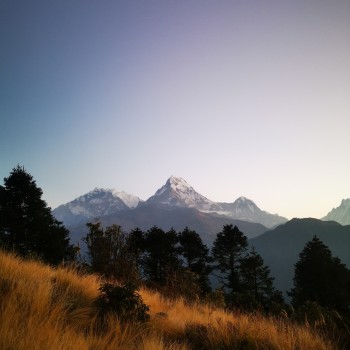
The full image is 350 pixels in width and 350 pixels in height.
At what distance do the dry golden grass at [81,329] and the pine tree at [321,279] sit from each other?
30.8 meters

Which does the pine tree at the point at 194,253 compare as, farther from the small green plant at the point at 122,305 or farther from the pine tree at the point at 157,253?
the small green plant at the point at 122,305

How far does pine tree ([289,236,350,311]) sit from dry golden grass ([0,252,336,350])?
30.8m

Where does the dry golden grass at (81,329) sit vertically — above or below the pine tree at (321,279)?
above

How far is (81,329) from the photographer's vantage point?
3852 millimetres

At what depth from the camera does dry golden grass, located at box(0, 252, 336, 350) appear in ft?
8.99

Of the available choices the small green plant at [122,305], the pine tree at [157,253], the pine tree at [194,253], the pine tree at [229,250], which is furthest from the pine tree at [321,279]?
the small green plant at [122,305]

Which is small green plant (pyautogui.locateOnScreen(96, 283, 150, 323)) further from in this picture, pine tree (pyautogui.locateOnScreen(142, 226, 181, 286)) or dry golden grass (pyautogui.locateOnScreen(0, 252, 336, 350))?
pine tree (pyautogui.locateOnScreen(142, 226, 181, 286))

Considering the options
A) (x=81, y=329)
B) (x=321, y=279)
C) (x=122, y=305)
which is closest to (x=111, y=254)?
(x=122, y=305)

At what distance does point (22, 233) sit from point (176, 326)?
22239 mm

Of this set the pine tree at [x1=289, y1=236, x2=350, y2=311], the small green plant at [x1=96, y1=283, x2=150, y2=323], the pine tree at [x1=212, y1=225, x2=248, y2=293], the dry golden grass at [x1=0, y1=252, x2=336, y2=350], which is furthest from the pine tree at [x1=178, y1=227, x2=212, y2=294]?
the small green plant at [x1=96, y1=283, x2=150, y2=323]

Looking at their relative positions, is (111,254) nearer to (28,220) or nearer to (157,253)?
(28,220)

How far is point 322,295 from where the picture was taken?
104 ft

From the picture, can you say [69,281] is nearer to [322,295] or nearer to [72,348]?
[72,348]

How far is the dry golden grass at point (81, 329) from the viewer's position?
108 inches
